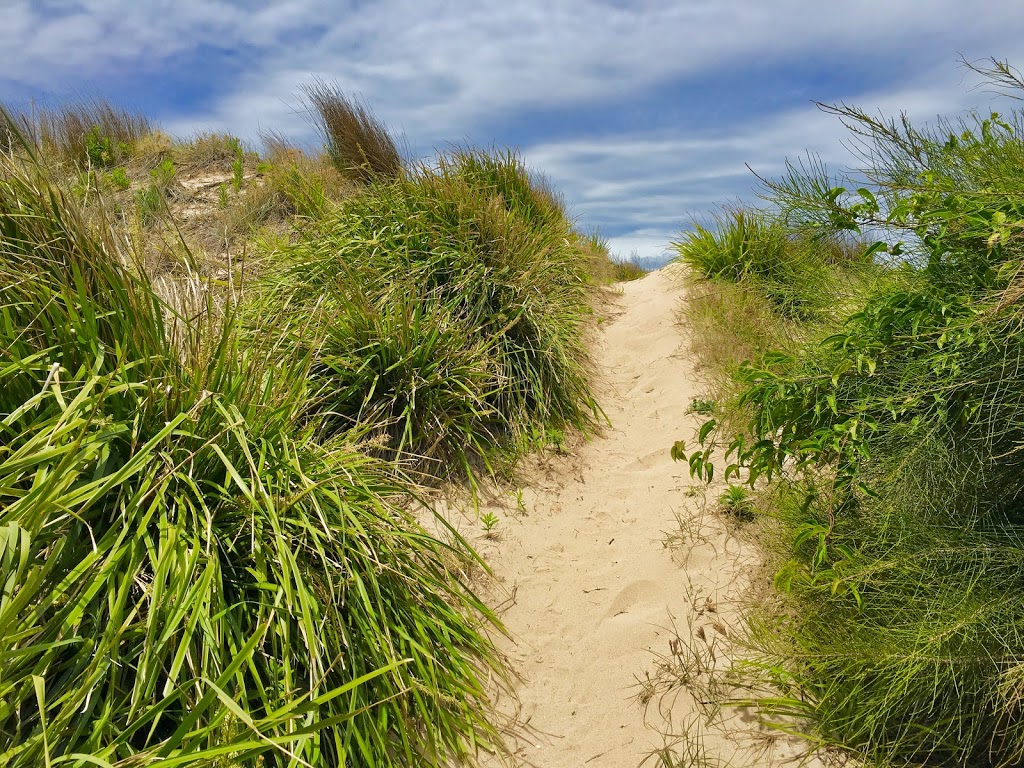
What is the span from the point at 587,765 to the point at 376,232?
418 centimetres

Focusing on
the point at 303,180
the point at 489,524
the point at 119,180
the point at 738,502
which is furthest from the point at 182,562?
the point at 119,180

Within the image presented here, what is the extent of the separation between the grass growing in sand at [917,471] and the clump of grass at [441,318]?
2023 millimetres

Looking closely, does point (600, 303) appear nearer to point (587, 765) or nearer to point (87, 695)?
point (587, 765)

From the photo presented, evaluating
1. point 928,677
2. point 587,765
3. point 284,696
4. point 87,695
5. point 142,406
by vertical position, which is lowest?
point 587,765

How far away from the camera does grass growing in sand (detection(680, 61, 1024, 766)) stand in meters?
2.24

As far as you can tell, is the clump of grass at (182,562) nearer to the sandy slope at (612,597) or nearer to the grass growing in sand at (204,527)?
the grass growing in sand at (204,527)

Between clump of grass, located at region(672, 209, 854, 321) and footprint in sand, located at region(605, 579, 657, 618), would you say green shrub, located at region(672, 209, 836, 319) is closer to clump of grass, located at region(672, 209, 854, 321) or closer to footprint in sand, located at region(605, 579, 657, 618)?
clump of grass, located at region(672, 209, 854, 321)

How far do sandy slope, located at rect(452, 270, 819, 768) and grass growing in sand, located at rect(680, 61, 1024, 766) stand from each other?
0.37 metres

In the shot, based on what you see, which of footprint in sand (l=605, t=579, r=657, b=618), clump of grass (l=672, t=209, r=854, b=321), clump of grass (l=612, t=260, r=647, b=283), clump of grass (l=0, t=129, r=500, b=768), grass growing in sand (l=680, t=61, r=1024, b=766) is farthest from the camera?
clump of grass (l=612, t=260, r=647, b=283)

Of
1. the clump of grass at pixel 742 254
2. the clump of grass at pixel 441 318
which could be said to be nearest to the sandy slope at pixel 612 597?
the clump of grass at pixel 441 318

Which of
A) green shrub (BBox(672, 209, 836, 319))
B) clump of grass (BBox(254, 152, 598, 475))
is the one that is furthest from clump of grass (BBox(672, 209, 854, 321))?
clump of grass (BBox(254, 152, 598, 475))

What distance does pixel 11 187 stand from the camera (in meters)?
2.98

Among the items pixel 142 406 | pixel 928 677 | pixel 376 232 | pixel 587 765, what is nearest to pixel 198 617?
pixel 142 406

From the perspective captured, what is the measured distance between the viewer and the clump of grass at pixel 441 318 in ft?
14.2
